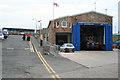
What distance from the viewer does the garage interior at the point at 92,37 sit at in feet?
138

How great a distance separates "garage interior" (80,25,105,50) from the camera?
138 feet

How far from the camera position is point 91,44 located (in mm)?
43344

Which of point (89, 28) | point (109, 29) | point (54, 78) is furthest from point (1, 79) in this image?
point (89, 28)

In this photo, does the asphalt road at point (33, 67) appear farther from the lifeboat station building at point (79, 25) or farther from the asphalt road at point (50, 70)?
the lifeboat station building at point (79, 25)

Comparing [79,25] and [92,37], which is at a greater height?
[79,25]

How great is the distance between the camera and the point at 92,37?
4688 cm

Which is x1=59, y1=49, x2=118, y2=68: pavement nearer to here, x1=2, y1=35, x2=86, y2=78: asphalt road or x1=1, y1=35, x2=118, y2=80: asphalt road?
x1=1, y1=35, x2=118, y2=80: asphalt road

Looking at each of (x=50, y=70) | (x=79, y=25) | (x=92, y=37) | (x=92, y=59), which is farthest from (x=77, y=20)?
(x=50, y=70)

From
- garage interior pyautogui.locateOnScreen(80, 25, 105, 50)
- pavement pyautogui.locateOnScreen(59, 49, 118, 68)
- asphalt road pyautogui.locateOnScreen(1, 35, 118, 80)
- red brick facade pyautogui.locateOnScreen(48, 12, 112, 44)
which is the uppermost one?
red brick facade pyautogui.locateOnScreen(48, 12, 112, 44)

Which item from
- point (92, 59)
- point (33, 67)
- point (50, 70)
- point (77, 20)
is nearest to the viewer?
point (50, 70)

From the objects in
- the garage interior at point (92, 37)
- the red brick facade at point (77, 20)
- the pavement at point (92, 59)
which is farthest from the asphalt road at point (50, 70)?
the garage interior at point (92, 37)

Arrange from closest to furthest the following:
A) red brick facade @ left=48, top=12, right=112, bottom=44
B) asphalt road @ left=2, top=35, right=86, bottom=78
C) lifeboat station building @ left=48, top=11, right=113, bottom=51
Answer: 1. asphalt road @ left=2, top=35, right=86, bottom=78
2. lifeboat station building @ left=48, top=11, right=113, bottom=51
3. red brick facade @ left=48, top=12, right=112, bottom=44

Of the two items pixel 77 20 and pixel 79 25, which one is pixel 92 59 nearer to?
pixel 79 25

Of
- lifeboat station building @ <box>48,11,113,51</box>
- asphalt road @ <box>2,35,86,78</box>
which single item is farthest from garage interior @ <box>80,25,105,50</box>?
asphalt road @ <box>2,35,86,78</box>
